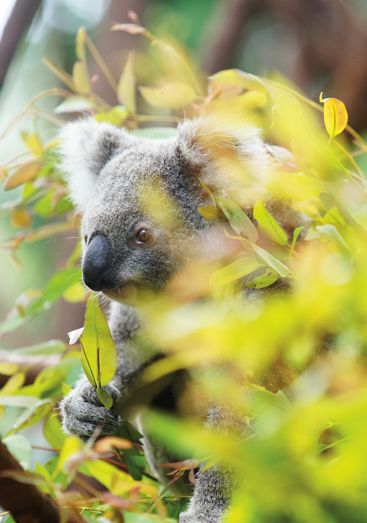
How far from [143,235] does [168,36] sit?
38.2 inches

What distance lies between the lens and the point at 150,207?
2.00 meters

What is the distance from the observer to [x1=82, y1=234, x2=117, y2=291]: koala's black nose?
1.86m

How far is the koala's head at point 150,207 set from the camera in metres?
1.89

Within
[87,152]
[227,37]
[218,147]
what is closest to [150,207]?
[218,147]

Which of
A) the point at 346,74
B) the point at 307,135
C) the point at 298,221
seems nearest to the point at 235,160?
the point at 298,221

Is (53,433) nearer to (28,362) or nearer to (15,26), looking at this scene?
(28,362)

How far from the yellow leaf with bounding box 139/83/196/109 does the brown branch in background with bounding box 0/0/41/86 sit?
0.48 meters

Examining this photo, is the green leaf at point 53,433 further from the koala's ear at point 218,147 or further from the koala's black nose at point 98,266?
the koala's ear at point 218,147

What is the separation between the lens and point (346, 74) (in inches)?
167

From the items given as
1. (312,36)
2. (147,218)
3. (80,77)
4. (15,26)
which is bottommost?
(312,36)

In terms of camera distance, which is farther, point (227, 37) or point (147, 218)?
point (227, 37)

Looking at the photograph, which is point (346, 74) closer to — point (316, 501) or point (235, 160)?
point (235, 160)

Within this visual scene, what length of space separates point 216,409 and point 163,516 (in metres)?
0.57

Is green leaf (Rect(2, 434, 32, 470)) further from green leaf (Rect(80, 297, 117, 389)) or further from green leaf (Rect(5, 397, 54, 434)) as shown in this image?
green leaf (Rect(80, 297, 117, 389))
